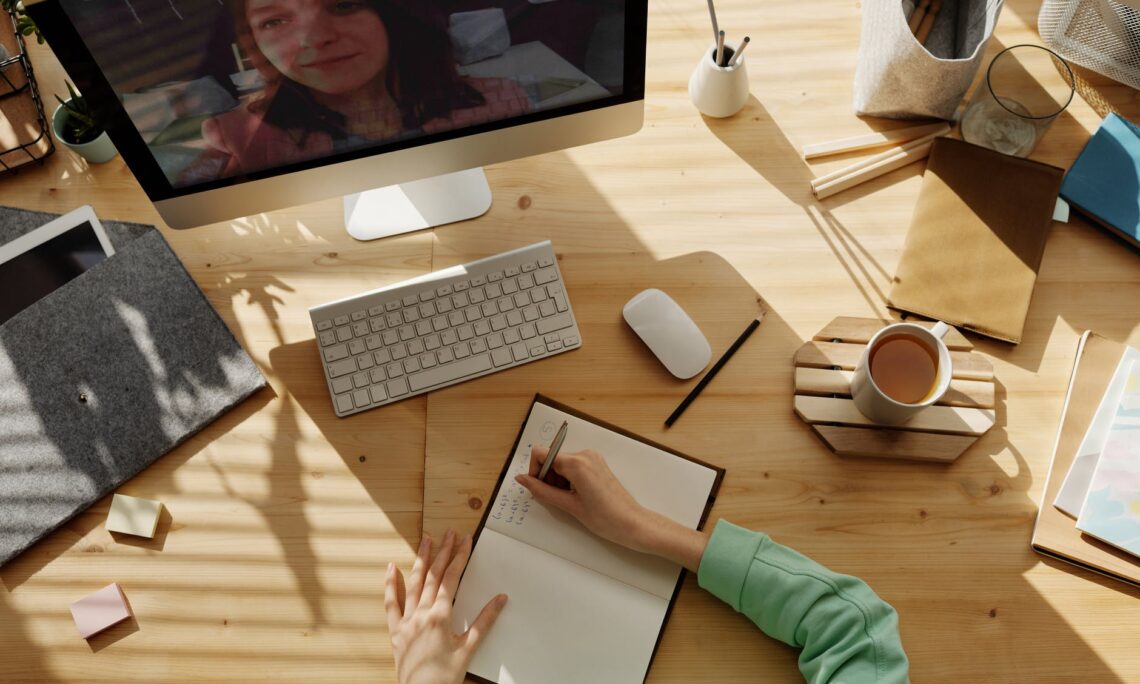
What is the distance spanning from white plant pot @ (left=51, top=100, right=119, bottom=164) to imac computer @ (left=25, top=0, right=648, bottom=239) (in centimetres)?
24

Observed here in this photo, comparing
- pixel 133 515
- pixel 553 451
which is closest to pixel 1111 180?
pixel 553 451

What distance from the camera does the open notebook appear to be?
0.76 metres

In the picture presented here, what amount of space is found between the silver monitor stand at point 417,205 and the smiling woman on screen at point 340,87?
160 mm

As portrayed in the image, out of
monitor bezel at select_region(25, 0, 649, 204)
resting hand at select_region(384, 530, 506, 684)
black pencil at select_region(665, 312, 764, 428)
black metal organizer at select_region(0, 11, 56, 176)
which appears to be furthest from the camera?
black metal organizer at select_region(0, 11, 56, 176)

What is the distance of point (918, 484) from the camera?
0.82m

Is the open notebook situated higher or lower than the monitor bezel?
lower

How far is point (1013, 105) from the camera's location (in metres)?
0.95

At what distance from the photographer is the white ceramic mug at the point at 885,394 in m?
0.77

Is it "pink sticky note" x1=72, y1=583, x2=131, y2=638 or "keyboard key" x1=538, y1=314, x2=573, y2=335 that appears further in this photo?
"keyboard key" x1=538, y1=314, x2=573, y2=335

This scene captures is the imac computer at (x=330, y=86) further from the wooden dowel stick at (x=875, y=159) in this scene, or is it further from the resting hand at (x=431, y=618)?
the resting hand at (x=431, y=618)

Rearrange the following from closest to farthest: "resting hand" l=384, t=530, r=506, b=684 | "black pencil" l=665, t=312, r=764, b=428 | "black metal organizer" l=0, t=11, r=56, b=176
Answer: "resting hand" l=384, t=530, r=506, b=684 → "black pencil" l=665, t=312, r=764, b=428 → "black metal organizer" l=0, t=11, r=56, b=176

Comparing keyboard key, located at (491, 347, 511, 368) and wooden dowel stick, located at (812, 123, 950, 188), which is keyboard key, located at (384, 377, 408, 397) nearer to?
keyboard key, located at (491, 347, 511, 368)

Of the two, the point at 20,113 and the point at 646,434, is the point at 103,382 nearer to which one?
the point at 20,113

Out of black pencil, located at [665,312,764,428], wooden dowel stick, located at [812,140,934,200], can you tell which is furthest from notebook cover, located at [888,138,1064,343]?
black pencil, located at [665,312,764,428]
